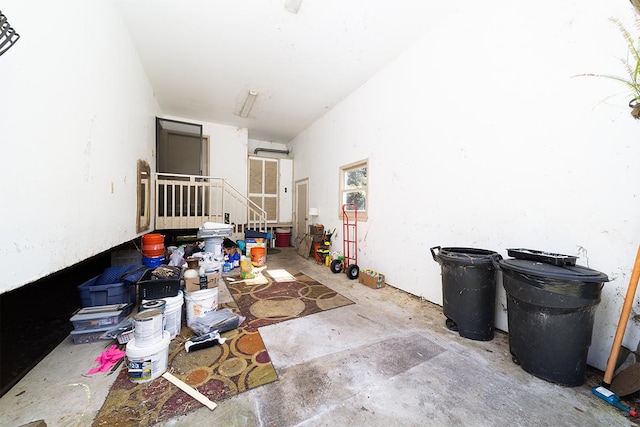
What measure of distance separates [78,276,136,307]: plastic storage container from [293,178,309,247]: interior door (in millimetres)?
4248

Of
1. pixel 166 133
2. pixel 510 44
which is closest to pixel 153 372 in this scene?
pixel 510 44

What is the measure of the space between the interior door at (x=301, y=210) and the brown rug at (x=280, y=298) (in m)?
2.63

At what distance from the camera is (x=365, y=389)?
4.77 ft

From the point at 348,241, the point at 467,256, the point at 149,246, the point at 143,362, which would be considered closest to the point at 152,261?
the point at 149,246

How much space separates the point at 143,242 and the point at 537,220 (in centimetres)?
510

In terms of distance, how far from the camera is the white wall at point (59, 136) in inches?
45.5

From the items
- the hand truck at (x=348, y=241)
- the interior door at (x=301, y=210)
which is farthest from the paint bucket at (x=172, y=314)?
the interior door at (x=301, y=210)

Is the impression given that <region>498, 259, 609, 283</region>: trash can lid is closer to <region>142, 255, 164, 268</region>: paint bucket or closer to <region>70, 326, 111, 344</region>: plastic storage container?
<region>70, 326, 111, 344</region>: plastic storage container

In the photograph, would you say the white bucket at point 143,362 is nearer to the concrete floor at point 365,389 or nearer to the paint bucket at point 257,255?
the concrete floor at point 365,389

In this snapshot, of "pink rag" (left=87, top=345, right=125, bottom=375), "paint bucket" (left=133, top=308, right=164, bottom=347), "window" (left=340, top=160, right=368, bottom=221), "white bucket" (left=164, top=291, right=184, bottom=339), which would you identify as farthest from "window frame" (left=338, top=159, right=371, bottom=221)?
"pink rag" (left=87, top=345, right=125, bottom=375)

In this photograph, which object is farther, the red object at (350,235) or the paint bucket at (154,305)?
the red object at (350,235)

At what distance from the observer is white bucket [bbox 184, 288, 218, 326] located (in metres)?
2.20

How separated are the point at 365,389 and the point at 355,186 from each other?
3.44 meters

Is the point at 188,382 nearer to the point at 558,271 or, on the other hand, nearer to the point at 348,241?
the point at 558,271
